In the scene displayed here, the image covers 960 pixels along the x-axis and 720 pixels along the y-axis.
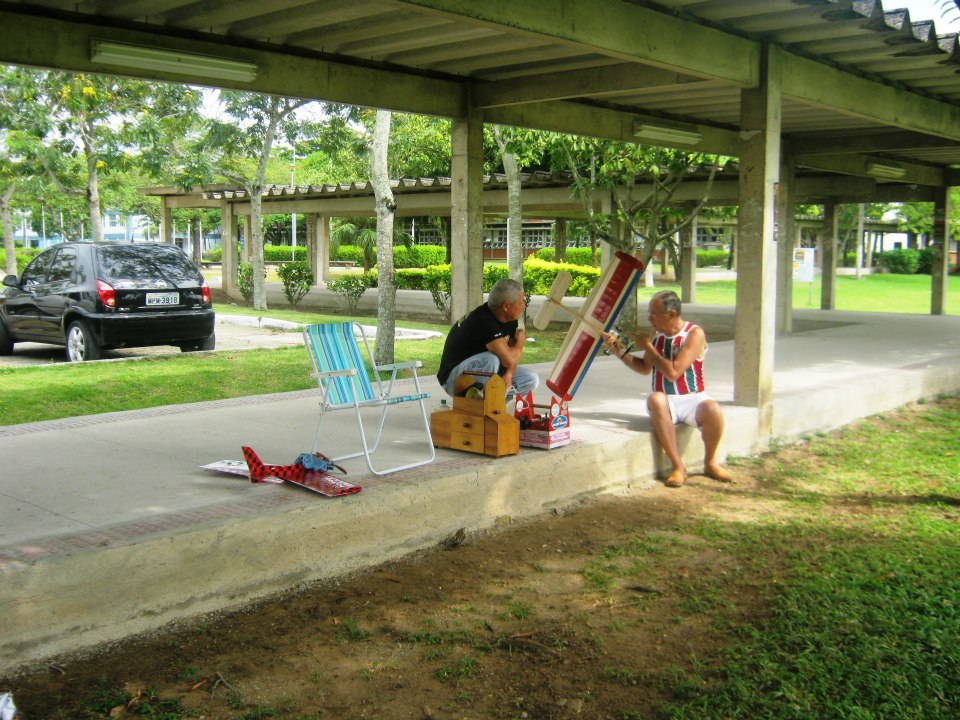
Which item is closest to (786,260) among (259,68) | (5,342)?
(259,68)

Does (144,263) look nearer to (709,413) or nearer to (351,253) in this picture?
(709,413)

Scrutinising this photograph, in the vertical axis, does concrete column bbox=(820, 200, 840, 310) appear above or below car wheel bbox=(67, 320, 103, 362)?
above

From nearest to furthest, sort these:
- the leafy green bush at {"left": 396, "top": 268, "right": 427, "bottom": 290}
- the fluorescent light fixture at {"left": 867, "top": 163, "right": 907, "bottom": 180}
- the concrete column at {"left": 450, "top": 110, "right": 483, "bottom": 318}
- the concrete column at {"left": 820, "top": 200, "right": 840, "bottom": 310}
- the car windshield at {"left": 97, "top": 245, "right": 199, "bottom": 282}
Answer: the concrete column at {"left": 450, "top": 110, "right": 483, "bottom": 318}, the car windshield at {"left": 97, "top": 245, "right": 199, "bottom": 282}, the fluorescent light fixture at {"left": 867, "top": 163, "right": 907, "bottom": 180}, the concrete column at {"left": 820, "top": 200, "right": 840, "bottom": 310}, the leafy green bush at {"left": 396, "top": 268, "right": 427, "bottom": 290}

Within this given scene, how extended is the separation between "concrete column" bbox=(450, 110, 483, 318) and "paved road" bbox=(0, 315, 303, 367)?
18.0 ft

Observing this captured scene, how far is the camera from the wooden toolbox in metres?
5.91

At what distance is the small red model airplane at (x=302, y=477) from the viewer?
16.3ft

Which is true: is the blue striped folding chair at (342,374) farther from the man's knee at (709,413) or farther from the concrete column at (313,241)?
the concrete column at (313,241)

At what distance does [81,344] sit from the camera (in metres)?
11.9

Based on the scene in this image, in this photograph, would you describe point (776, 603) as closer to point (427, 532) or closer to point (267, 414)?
point (427, 532)

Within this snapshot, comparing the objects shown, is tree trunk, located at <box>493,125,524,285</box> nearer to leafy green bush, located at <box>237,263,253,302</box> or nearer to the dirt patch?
leafy green bush, located at <box>237,263,253,302</box>

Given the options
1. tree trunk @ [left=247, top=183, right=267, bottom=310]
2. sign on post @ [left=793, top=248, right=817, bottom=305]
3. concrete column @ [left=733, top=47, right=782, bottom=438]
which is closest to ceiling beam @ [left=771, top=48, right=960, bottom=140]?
concrete column @ [left=733, top=47, right=782, bottom=438]

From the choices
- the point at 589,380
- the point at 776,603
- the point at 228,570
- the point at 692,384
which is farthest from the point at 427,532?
the point at 589,380

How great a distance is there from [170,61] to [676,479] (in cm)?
460

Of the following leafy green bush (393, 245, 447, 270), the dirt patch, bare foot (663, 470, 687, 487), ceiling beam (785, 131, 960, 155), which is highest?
ceiling beam (785, 131, 960, 155)
